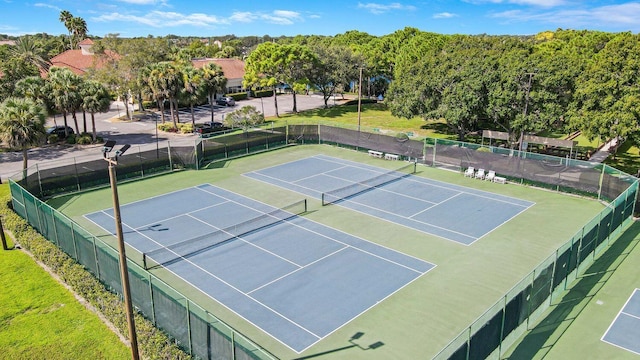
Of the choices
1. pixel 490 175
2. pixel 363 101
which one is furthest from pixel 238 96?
pixel 490 175

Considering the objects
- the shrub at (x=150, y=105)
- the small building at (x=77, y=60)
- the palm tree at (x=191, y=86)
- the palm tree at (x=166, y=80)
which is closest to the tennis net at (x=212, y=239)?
the palm tree at (x=191, y=86)

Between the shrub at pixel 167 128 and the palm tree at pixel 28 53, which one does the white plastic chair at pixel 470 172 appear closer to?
the shrub at pixel 167 128

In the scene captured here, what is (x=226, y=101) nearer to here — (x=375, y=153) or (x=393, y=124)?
(x=393, y=124)

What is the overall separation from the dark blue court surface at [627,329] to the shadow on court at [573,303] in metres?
1.13

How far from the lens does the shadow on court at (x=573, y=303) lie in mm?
14969

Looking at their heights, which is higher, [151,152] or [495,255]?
[151,152]

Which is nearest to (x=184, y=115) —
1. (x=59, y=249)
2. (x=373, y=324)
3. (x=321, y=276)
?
(x=59, y=249)

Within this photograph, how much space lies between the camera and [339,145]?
142 feet

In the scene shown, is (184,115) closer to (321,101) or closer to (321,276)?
(321,101)

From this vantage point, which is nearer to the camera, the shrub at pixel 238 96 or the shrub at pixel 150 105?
the shrub at pixel 150 105

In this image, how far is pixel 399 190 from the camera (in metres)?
31.1

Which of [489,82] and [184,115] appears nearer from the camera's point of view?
[489,82]

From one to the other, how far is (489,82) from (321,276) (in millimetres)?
27885

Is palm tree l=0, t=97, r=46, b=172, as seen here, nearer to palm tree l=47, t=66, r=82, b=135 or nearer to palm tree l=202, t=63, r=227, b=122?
palm tree l=47, t=66, r=82, b=135
